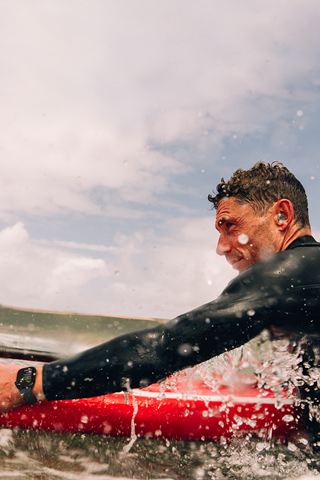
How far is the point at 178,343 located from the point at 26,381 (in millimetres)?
814

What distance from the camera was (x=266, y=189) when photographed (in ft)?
7.18

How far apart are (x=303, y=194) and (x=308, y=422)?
1443 millimetres

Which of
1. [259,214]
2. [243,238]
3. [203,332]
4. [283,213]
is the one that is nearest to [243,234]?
[243,238]

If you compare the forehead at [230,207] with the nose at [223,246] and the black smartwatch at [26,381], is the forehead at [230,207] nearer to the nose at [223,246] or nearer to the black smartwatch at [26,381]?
the nose at [223,246]

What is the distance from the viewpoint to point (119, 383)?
1382 millimetres

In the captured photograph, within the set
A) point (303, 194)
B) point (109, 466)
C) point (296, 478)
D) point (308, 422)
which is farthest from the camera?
point (303, 194)

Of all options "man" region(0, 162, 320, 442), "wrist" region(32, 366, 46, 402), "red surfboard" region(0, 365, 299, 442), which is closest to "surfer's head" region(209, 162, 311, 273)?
"man" region(0, 162, 320, 442)

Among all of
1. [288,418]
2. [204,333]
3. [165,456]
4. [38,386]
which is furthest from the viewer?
[288,418]

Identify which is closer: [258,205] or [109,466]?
[109,466]

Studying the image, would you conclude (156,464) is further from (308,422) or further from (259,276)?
(259,276)

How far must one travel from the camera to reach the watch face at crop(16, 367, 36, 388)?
155 cm

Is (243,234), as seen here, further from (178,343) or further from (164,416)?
(164,416)

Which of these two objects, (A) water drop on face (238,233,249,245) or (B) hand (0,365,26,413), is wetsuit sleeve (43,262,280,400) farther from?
(A) water drop on face (238,233,249,245)

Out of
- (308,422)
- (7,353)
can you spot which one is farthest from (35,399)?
(308,422)
